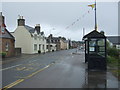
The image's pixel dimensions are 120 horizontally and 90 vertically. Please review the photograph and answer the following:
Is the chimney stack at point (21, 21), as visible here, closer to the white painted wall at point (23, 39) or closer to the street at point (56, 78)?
Answer: the white painted wall at point (23, 39)

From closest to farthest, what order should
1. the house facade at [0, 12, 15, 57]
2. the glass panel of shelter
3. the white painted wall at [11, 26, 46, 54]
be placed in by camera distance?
1. the glass panel of shelter
2. the house facade at [0, 12, 15, 57]
3. the white painted wall at [11, 26, 46, 54]

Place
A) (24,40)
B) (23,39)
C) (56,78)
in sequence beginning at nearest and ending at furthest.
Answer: (56,78) → (24,40) → (23,39)

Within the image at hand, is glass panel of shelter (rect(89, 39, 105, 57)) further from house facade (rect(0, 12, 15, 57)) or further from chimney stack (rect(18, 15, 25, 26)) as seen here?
chimney stack (rect(18, 15, 25, 26))

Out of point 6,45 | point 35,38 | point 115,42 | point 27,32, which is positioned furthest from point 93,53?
point 115,42

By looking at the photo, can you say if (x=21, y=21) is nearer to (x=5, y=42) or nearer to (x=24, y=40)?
(x=24, y=40)

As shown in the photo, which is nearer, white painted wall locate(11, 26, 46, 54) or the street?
the street

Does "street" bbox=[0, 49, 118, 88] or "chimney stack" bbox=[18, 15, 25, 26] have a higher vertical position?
"chimney stack" bbox=[18, 15, 25, 26]

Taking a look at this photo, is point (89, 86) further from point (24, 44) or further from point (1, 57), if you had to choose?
point (24, 44)

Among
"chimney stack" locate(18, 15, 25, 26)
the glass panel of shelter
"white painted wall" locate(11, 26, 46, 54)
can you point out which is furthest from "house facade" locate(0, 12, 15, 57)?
the glass panel of shelter

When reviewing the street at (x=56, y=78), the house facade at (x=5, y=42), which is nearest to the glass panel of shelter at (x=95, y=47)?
→ the street at (x=56, y=78)

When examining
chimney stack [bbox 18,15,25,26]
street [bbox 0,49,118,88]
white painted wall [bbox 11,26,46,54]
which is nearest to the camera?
street [bbox 0,49,118,88]

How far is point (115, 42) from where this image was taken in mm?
63062

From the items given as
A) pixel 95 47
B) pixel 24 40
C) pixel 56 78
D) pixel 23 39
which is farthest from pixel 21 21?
pixel 56 78

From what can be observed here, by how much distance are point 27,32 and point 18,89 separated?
33854 millimetres
